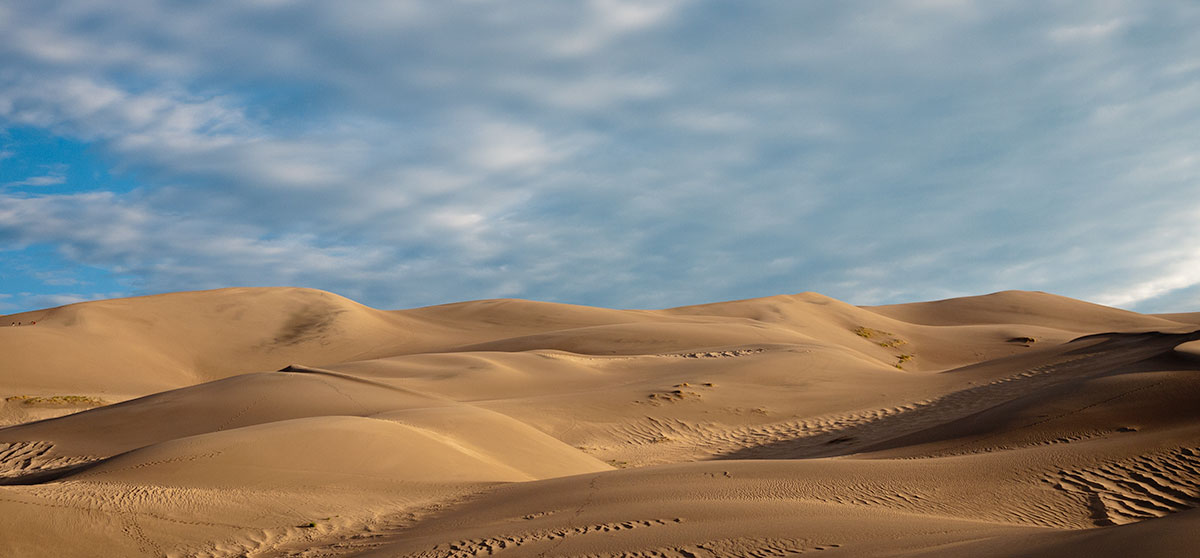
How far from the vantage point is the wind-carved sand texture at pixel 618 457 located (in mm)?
6238

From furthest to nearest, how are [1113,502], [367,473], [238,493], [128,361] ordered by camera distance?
[128,361]
[367,473]
[238,493]
[1113,502]

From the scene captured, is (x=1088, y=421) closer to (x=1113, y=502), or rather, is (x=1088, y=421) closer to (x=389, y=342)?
(x=1113, y=502)

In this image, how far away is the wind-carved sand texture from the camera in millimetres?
6238

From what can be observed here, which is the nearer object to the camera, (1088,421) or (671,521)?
(671,521)

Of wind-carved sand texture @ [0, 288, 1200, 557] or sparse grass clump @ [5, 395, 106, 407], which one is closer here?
wind-carved sand texture @ [0, 288, 1200, 557]

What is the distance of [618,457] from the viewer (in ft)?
50.3

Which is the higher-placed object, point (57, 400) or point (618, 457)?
point (57, 400)

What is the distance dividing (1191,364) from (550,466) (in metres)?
9.22

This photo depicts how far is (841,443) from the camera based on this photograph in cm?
1533

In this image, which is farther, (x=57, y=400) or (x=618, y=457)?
(x=57, y=400)

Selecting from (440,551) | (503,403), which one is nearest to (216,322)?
(503,403)

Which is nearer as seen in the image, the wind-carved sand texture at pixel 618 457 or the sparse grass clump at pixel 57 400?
the wind-carved sand texture at pixel 618 457

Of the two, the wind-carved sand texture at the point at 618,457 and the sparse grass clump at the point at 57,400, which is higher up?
the sparse grass clump at the point at 57,400

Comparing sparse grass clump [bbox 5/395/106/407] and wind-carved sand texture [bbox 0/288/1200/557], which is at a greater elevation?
sparse grass clump [bbox 5/395/106/407]
